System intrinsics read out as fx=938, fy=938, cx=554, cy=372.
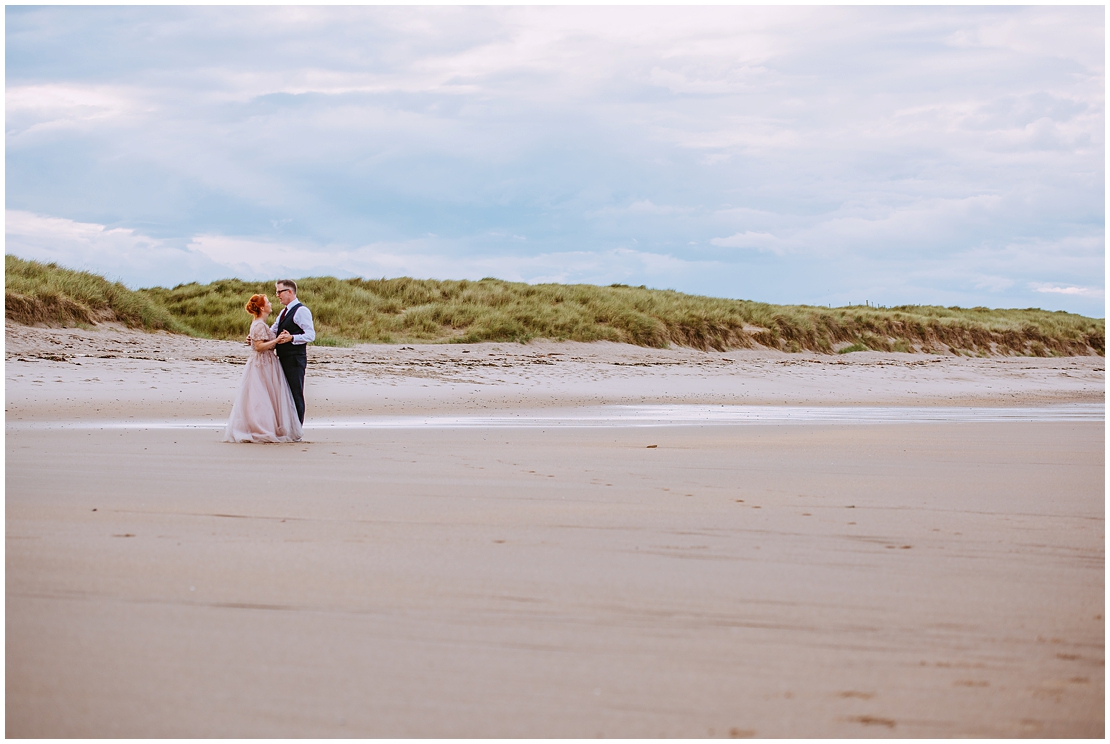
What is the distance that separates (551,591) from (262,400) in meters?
5.97

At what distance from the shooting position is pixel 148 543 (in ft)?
12.3

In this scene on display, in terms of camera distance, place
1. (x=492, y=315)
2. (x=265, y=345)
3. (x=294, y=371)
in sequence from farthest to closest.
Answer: (x=492, y=315)
(x=294, y=371)
(x=265, y=345)

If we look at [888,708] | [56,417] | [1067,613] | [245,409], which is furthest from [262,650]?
[56,417]

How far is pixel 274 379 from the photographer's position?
8734 millimetres

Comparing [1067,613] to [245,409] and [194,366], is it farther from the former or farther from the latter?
[194,366]

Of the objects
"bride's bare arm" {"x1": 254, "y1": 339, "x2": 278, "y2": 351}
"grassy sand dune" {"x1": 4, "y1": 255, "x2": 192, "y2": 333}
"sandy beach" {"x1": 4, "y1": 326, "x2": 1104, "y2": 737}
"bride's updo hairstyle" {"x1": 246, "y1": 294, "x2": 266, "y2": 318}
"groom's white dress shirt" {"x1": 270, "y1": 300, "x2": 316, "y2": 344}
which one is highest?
"grassy sand dune" {"x1": 4, "y1": 255, "x2": 192, "y2": 333}

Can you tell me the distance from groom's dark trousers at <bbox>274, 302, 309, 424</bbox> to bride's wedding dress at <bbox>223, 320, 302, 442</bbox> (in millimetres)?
106

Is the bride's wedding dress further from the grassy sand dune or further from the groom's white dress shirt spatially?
the grassy sand dune

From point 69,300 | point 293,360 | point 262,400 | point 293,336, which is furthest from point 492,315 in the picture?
point 262,400

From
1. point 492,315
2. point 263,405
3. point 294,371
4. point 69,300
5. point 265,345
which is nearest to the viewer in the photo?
point 263,405

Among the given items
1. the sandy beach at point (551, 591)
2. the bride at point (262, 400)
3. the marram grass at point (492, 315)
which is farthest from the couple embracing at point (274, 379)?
the marram grass at point (492, 315)

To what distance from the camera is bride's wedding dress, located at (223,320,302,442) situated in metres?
8.30

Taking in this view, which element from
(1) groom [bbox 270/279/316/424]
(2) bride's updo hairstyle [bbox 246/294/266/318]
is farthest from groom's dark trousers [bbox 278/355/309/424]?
(2) bride's updo hairstyle [bbox 246/294/266/318]

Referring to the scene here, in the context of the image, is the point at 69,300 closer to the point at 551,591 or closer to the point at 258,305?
the point at 258,305
